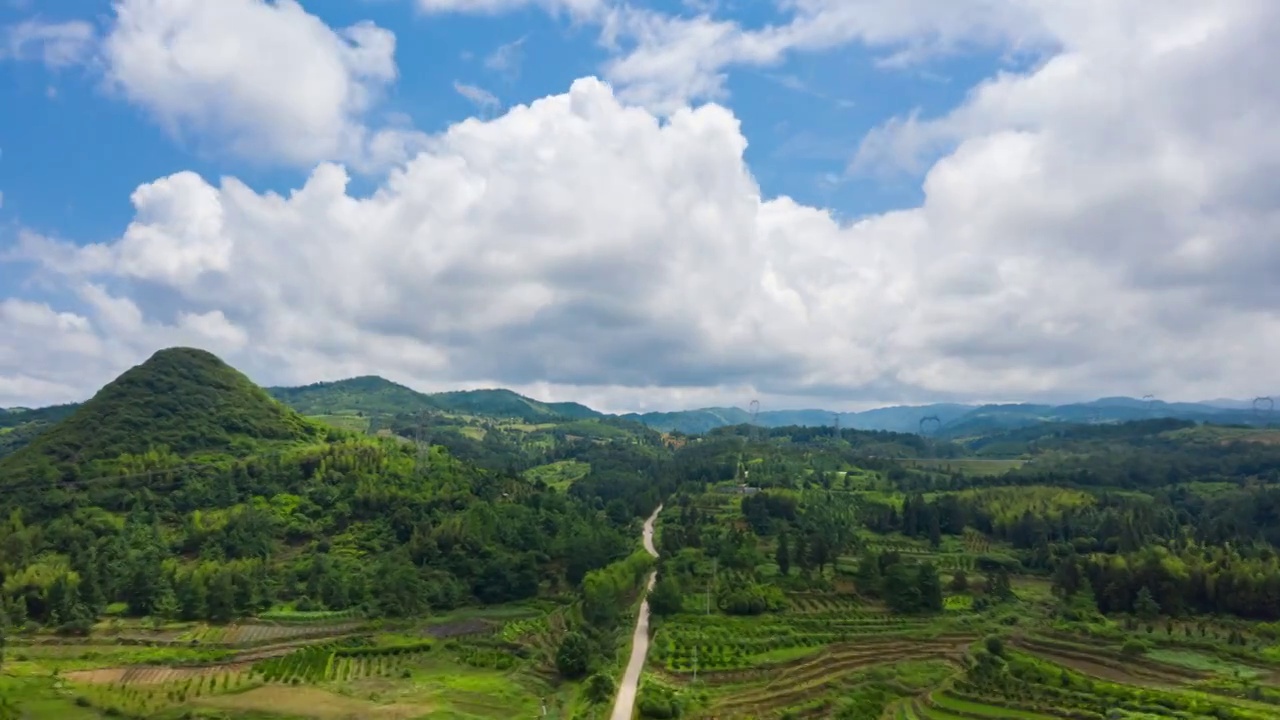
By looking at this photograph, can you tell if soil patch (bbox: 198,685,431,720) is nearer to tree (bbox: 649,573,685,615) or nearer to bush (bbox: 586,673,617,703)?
bush (bbox: 586,673,617,703)

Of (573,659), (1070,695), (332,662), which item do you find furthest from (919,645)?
(332,662)

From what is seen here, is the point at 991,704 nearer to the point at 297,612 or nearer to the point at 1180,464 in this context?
the point at 297,612

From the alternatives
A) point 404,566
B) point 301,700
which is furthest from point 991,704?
point 404,566

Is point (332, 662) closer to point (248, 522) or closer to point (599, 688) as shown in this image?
point (599, 688)

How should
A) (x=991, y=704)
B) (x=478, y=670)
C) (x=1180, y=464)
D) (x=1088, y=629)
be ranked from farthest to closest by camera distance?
(x=1180, y=464)
(x=1088, y=629)
(x=478, y=670)
(x=991, y=704)

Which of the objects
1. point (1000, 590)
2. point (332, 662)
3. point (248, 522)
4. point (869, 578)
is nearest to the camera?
point (332, 662)

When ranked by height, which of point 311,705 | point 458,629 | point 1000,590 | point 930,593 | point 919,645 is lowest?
point 458,629

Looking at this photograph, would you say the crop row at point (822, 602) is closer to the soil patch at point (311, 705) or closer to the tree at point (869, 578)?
the tree at point (869, 578)
